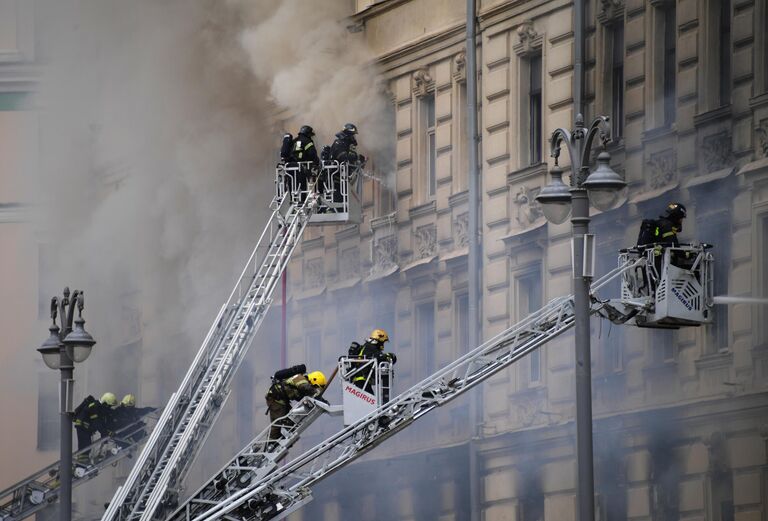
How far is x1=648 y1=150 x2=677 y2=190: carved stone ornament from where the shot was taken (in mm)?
26656

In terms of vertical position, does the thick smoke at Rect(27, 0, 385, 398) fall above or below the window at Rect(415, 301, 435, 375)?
above

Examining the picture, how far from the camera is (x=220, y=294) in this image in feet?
124

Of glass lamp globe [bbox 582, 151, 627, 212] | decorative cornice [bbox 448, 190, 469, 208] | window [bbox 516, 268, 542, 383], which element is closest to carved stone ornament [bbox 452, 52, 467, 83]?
decorative cornice [bbox 448, 190, 469, 208]

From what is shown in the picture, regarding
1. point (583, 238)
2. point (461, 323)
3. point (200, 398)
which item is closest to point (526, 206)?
point (461, 323)

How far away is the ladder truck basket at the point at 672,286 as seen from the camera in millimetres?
24797

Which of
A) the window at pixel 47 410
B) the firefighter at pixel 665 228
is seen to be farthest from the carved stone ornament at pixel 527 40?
the window at pixel 47 410

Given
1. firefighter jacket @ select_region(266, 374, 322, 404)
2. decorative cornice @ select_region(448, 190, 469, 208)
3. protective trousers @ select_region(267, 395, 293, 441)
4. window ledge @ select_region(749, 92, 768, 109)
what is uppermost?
decorative cornice @ select_region(448, 190, 469, 208)

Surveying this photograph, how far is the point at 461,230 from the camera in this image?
103ft

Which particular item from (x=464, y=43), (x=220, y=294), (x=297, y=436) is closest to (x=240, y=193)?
(x=220, y=294)

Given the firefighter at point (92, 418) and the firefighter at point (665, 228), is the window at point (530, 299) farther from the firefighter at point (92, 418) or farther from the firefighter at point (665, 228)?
the firefighter at point (92, 418)

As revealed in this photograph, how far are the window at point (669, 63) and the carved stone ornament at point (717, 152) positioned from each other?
0.90m

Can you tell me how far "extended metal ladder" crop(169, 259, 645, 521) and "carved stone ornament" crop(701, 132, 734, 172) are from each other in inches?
68.5

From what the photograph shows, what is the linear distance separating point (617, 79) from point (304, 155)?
545 cm

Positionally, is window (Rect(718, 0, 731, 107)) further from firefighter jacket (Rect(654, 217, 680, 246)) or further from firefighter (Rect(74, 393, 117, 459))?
firefighter (Rect(74, 393, 117, 459))
